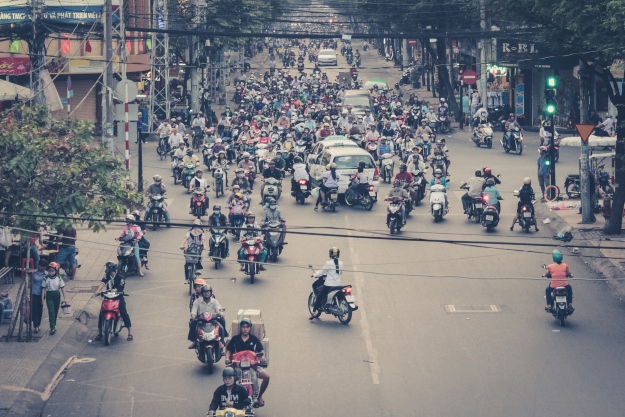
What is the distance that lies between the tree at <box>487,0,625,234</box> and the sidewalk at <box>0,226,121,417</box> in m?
11.0

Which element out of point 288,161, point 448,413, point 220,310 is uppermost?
point 288,161

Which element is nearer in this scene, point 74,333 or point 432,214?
point 74,333

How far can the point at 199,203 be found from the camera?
93.7 ft

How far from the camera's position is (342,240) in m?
26.8

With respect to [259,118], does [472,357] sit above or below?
below

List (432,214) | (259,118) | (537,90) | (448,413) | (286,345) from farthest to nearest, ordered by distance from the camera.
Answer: (537,90)
(259,118)
(432,214)
(286,345)
(448,413)

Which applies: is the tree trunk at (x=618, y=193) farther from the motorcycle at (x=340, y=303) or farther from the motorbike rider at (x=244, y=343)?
the motorbike rider at (x=244, y=343)

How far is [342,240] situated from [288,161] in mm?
11745

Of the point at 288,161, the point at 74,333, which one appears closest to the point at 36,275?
the point at 74,333

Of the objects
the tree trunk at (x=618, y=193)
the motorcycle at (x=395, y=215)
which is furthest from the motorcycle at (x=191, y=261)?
the tree trunk at (x=618, y=193)

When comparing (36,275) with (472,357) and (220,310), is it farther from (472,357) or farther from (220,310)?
(472,357)

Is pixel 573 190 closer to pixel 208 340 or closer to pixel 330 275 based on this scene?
pixel 330 275

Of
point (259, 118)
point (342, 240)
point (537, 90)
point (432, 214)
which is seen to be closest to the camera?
point (342, 240)

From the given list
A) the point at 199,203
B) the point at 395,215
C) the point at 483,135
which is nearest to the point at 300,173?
the point at 199,203
